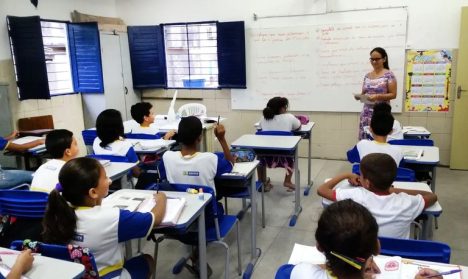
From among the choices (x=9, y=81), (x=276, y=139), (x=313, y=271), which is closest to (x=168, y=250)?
(x=276, y=139)

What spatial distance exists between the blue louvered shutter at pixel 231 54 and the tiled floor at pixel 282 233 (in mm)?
1878

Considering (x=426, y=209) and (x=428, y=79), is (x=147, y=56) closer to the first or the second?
(x=428, y=79)

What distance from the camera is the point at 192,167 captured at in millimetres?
2566

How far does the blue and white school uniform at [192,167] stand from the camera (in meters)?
2.57

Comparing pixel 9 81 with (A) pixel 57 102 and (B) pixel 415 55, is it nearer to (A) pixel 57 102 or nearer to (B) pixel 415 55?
(A) pixel 57 102

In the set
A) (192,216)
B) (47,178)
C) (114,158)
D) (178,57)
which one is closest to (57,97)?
(178,57)

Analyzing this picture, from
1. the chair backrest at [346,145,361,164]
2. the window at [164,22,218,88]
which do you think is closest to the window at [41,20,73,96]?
the window at [164,22,218,88]

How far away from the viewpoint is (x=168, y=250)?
3.27 meters

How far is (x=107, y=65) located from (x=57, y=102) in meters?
0.91

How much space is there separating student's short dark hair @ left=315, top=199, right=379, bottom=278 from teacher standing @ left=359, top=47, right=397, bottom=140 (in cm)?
319

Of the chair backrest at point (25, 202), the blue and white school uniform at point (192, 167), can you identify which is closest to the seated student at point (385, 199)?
the blue and white school uniform at point (192, 167)

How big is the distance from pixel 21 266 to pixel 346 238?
1101mm

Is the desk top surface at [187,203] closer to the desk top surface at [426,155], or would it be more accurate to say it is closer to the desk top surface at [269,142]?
the desk top surface at [269,142]

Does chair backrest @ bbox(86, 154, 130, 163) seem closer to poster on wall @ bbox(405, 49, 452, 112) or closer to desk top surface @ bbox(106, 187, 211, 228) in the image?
desk top surface @ bbox(106, 187, 211, 228)
